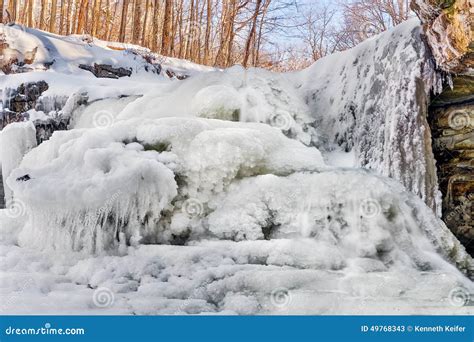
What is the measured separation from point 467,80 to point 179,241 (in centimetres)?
148

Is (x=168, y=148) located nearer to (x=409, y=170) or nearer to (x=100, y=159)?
(x=100, y=159)

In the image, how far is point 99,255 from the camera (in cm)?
162

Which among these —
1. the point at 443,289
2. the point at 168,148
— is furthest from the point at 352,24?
the point at 443,289

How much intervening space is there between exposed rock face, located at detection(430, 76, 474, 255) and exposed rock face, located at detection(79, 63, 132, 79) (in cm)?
310

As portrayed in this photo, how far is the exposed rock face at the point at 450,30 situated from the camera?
1.95m

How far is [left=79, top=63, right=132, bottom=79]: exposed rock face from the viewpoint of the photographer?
448 cm

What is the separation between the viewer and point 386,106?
2.39 meters

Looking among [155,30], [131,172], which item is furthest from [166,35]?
[131,172]

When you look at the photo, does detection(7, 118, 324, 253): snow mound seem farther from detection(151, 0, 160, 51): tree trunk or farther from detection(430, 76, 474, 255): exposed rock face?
detection(151, 0, 160, 51): tree trunk

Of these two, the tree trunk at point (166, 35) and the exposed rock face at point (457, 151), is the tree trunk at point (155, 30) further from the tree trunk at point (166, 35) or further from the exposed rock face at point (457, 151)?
the exposed rock face at point (457, 151)

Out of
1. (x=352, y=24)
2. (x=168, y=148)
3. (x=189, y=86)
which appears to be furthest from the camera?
(x=352, y=24)

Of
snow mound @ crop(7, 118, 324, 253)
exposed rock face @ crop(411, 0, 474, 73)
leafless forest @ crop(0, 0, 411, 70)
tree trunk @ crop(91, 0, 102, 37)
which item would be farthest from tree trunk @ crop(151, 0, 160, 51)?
exposed rock face @ crop(411, 0, 474, 73)

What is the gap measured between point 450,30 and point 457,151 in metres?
0.61
